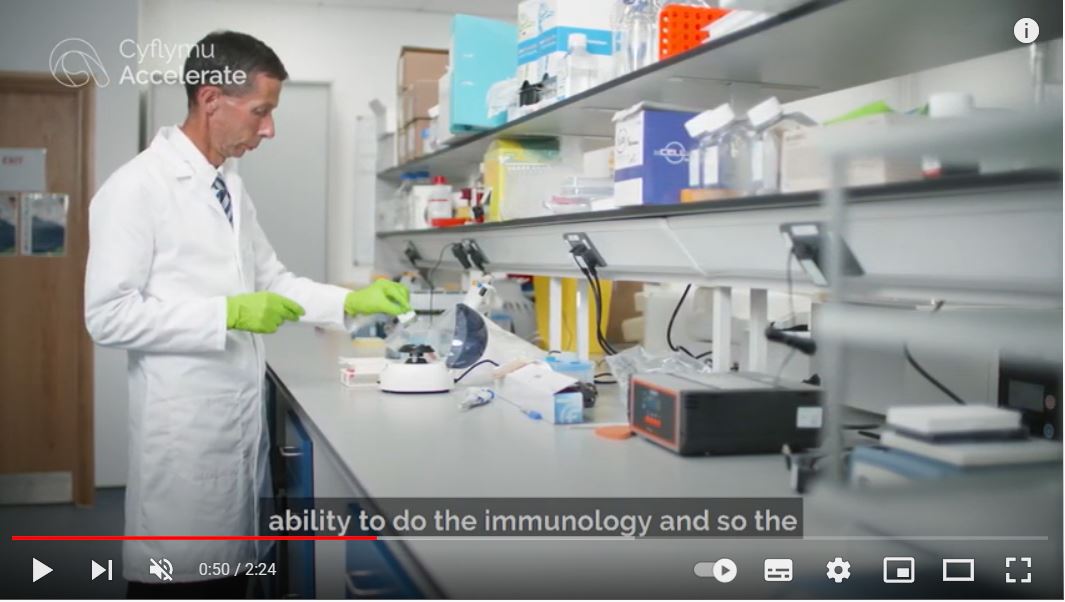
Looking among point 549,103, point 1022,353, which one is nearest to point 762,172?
point 1022,353

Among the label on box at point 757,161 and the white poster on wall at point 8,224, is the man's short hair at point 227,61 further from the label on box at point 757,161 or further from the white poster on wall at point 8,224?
the white poster on wall at point 8,224

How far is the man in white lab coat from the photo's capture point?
180 centimetres

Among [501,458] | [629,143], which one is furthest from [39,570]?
[629,143]

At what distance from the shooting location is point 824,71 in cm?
152

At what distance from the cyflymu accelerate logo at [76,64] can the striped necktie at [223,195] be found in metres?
2.31

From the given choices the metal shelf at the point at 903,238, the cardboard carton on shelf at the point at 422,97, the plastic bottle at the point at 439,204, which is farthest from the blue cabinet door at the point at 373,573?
the cardboard carton on shelf at the point at 422,97

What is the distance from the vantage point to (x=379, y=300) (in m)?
2.28

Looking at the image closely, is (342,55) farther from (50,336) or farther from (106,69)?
(50,336)

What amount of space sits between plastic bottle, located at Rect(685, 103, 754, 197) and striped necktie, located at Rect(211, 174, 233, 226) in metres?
1.07

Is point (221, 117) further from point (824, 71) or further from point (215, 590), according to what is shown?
point (824, 71)

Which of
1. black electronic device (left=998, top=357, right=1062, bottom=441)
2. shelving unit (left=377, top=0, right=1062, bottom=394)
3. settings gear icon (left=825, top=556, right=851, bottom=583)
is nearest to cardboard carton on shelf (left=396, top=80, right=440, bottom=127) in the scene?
shelving unit (left=377, top=0, right=1062, bottom=394)

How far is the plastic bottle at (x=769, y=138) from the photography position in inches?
53.8

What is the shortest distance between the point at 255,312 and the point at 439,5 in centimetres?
343

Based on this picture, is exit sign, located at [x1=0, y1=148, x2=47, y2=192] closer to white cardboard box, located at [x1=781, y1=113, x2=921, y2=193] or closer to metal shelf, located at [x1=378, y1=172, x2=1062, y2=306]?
metal shelf, located at [x1=378, y1=172, x2=1062, y2=306]
